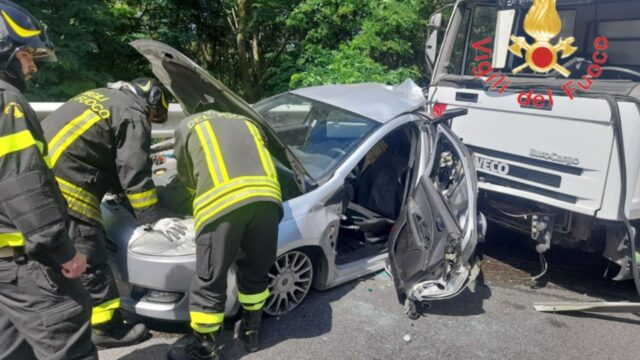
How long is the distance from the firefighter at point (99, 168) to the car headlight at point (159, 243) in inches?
4.0

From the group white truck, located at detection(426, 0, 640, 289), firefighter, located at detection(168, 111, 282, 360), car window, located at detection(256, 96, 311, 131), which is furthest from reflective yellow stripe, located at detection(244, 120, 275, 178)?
white truck, located at detection(426, 0, 640, 289)

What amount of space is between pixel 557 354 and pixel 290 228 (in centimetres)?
189

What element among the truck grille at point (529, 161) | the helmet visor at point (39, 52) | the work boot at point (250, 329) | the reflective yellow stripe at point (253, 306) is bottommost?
the work boot at point (250, 329)

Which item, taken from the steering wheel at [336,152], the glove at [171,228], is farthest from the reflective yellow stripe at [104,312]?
the steering wheel at [336,152]

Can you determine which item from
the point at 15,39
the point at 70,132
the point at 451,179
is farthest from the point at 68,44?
→ the point at 451,179

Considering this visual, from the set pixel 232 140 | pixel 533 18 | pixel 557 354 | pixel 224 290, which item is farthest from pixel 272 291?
pixel 533 18

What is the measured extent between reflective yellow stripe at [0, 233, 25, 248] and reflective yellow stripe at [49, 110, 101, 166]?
31.9 inches

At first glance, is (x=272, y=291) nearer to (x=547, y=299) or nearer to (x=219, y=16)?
(x=547, y=299)

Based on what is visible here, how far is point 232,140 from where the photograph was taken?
100 inches

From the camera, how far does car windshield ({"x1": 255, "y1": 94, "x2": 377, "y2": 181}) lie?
3.46 meters

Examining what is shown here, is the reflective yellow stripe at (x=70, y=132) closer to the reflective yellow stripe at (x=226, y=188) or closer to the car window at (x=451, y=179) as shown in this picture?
the reflective yellow stripe at (x=226, y=188)

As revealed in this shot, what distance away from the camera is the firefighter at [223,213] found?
244cm

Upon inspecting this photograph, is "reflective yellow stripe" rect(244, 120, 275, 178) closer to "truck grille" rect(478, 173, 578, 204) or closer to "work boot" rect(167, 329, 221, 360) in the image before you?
"work boot" rect(167, 329, 221, 360)

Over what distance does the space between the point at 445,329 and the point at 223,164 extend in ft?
6.28
